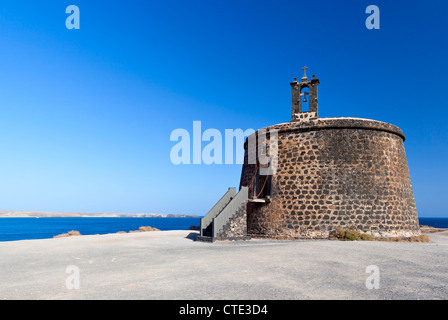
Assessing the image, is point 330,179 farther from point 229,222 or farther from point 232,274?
point 232,274

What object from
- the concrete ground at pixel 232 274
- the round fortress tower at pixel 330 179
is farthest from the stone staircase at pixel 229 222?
the concrete ground at pixel 232 274

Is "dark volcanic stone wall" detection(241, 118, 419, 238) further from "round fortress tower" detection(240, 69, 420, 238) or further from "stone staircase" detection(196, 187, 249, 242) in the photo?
"stone staircase" detection(196, 187, 249, 242)

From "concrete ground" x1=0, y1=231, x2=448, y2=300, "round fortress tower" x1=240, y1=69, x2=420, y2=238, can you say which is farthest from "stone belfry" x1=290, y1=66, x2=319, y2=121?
"concrete ground" x1=0, y1=231, x2=448, y2=300

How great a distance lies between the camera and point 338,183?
15.5 m

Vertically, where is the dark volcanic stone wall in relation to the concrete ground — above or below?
above

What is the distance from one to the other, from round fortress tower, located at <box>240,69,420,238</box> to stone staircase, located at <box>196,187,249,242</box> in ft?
5.14

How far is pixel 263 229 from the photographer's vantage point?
16.9 meters

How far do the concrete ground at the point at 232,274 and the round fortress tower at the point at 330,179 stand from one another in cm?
444

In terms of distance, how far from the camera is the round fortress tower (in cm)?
1528

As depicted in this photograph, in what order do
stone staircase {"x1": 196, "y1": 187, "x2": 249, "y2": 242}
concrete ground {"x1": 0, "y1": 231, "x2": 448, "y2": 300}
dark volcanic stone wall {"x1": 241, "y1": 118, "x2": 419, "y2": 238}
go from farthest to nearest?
dark volcanic stone wall {"x1": 241, "y1": 118, "x2": 419, "y2": 238}
stone staircase {"x1": 196, "y1": 187, "x2": 249, "y2": 242}
concrete ground {"x1": 0, "y1": 231, "x2": 448, "y2": 300}

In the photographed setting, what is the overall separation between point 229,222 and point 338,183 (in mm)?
5968

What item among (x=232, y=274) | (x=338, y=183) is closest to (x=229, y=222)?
(x=338, y=183)
